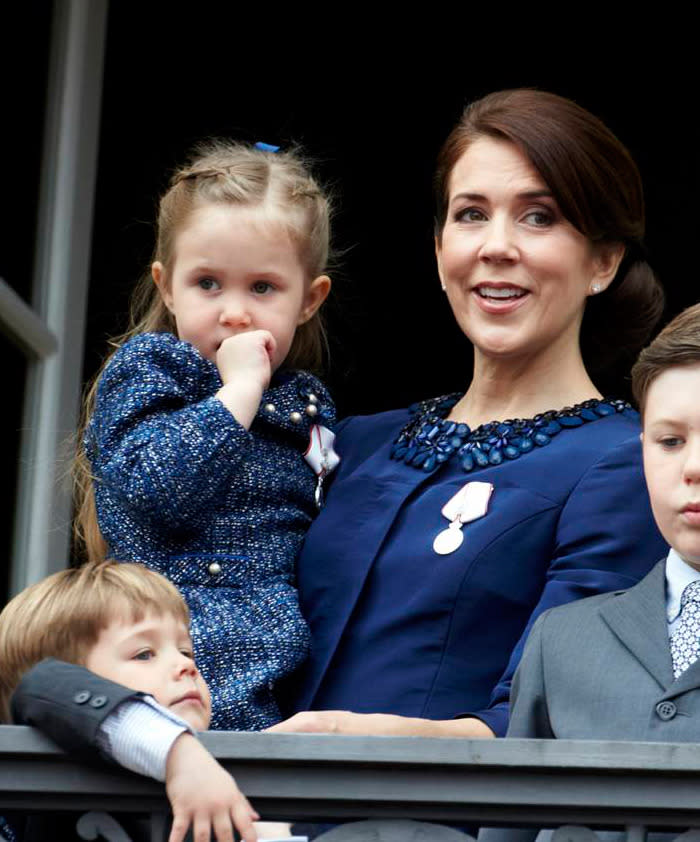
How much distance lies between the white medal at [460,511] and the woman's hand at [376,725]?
1.16 feet

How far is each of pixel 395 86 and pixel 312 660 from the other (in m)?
3.73

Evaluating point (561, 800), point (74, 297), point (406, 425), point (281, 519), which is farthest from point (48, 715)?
point (74, 297)

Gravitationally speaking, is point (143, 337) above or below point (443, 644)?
above

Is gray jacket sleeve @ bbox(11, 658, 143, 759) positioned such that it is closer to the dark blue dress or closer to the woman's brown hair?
the dark blue dress

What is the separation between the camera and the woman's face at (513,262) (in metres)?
3.40

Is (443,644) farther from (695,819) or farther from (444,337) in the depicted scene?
(444,337)

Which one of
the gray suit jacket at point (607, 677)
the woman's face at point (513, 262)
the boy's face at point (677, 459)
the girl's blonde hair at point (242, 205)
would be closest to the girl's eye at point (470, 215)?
the woman's face at point (513, 262)

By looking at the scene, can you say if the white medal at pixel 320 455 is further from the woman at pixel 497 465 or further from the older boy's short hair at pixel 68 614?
the older boy's short hair at pixel 68 614

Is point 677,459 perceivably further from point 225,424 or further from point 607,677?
point 225,424

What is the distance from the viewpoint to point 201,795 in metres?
2.31

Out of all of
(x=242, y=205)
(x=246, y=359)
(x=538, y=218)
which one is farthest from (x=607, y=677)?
(x=242, y=205)

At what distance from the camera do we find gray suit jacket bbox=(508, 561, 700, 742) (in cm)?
257

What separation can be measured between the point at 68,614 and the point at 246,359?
0.72 meters

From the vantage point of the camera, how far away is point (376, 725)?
2.79 metres
